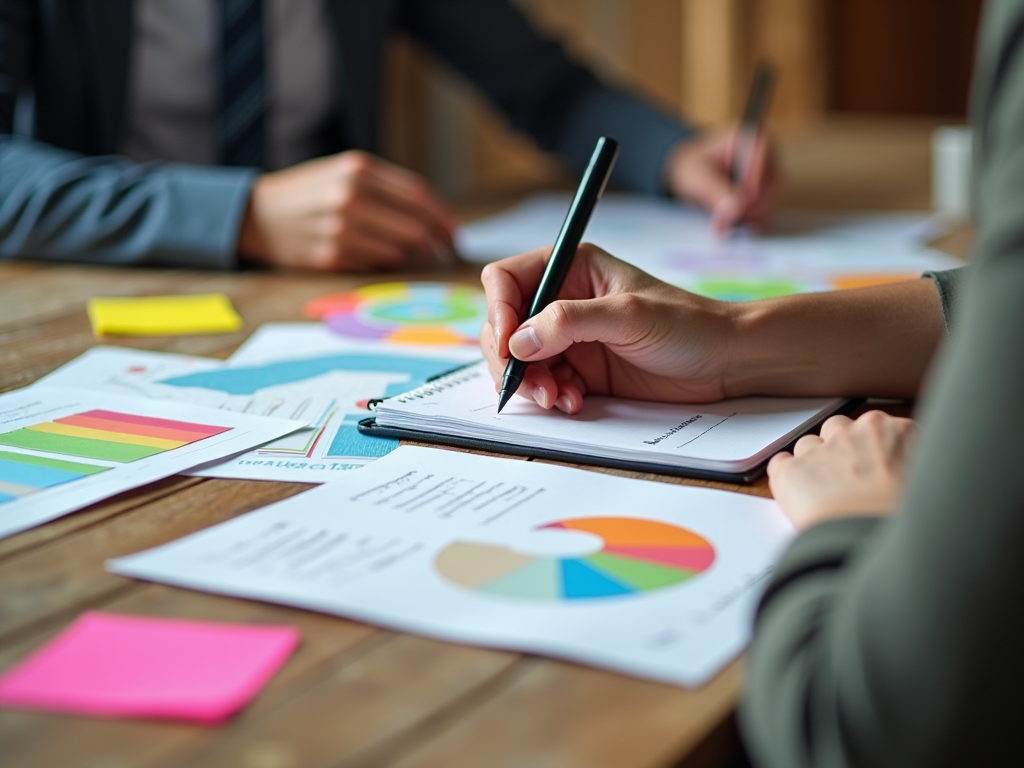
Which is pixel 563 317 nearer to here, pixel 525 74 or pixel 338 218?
pixel 338 218

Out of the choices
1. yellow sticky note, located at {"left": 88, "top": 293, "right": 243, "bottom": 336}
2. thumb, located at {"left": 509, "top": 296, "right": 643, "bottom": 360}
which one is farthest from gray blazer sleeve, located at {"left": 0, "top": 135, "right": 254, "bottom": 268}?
thumb, located at {"left": 509, "top": 296, "right": 643, "bottom": 360}

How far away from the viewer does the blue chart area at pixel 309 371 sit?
0.83 meters

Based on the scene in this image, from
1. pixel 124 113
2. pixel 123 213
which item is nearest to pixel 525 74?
pixel 124 113

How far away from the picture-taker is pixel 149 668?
0.44 meters

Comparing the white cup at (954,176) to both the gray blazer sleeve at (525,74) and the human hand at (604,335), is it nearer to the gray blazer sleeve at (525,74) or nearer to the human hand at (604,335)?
the gray blazer sleeve at (525,74)

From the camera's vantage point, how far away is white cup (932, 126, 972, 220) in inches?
62.9

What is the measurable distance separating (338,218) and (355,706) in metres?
0.90

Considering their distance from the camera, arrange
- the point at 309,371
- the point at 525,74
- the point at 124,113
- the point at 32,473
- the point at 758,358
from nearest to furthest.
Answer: the point at 32,473 < the point at 758,358 < the point at 309,371 < the point at 124,113 < the point at 525,74

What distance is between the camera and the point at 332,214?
125 centimetres

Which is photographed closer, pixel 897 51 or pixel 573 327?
pixel 573 327

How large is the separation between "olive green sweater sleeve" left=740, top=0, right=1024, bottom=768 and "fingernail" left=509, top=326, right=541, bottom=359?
349mm

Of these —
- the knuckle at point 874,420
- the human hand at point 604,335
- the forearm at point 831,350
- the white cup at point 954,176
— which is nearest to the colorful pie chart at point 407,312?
the human hand at point 604,335

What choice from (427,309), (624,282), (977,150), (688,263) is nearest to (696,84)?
(688,263)

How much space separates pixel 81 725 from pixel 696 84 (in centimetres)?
354
